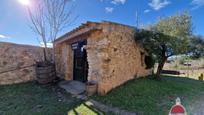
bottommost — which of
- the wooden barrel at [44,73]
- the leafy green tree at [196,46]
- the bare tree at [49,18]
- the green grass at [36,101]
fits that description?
the green grass at [36,101]

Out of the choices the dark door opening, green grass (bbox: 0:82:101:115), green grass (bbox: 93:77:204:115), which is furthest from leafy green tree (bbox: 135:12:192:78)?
green grass (bbox: 0:82:101:115)

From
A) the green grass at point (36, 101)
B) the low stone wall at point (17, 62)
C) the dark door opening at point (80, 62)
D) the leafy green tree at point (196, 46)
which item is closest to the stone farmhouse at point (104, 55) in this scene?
the dark door opening at point (80, 62)

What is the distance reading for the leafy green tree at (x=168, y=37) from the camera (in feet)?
25.3

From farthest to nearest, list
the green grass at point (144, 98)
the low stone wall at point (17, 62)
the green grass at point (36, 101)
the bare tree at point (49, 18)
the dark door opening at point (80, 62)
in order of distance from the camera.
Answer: the bare tree at point (49, 18)
the dark door opening at point (80, 62)
the low stone wall at point (17, 62)
the green grass at point (144, 98)
the green grass at point (36, 101)

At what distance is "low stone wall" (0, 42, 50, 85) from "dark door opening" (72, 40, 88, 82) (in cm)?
236

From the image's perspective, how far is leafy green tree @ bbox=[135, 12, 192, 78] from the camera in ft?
25.3

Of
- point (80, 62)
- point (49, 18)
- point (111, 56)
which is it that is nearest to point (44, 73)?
point (80, 62)

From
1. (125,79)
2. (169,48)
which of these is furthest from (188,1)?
(125,79)

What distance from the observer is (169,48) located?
8.01 metres

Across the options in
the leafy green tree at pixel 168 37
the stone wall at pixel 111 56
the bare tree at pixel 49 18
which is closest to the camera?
the stone wall at pixel 111 56

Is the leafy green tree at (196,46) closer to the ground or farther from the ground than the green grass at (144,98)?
farther from the ground

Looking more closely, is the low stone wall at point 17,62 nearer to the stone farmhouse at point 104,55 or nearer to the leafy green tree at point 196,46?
the stone farmhouse at point 104,55

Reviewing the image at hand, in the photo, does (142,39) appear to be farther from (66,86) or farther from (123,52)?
(66,86)

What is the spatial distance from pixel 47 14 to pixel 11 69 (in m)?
3.86
